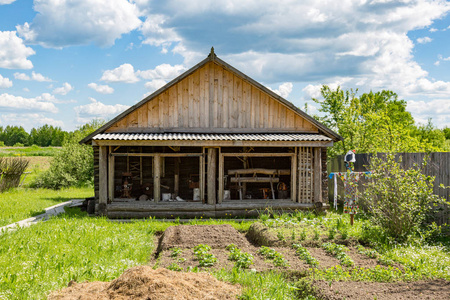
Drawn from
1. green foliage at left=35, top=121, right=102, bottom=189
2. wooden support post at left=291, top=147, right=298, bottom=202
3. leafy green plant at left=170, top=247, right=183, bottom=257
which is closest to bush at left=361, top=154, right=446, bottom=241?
wooden support post at left=291, top=147, right=298, bottom=202

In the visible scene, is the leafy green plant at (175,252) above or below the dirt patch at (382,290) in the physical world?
above

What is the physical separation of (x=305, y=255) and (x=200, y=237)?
2915 mm

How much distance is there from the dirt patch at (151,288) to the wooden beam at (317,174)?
32.2 feet

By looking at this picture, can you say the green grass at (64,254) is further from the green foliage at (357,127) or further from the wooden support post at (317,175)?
the green foliage at (357,127)

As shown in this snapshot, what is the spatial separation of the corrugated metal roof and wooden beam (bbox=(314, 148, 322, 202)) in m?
0.64

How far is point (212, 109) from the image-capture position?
666 inches

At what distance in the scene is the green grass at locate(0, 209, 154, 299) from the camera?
731 centimetres

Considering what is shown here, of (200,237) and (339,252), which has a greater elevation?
(200,237)

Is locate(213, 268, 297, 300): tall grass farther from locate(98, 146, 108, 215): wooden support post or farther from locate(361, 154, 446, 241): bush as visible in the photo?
locate(98, 146, 108, 215): wooden support post

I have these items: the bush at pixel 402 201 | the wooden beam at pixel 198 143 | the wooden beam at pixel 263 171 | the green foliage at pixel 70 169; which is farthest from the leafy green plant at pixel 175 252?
the green foliage at pixel 70 169

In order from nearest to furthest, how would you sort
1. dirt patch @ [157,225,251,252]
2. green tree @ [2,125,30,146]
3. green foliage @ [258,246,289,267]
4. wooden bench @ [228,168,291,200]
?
green foliage @ [258,246,289,267] < dirt patch @ [157,225,251,252] < wooden bench @ [228,168,291,200] < green tree @ [2,125,30,146]

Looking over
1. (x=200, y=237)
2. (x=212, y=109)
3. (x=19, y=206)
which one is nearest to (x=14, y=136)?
(x=19, y=206)

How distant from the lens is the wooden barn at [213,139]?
1582 cm

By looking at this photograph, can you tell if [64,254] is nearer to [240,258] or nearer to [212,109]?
[240,258]
